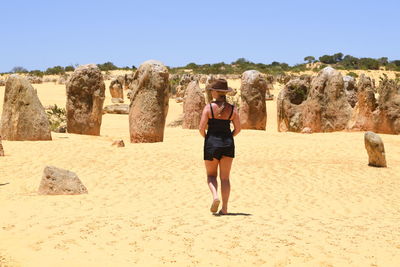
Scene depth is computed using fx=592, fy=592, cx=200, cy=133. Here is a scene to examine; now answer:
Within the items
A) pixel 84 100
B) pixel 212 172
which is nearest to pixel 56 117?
pixel 84 100

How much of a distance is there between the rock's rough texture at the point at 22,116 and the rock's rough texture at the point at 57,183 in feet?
19.0

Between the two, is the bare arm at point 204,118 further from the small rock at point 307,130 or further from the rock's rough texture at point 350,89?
the rock's rough texture at point 350,89

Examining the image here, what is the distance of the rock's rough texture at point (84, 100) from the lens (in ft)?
50.7

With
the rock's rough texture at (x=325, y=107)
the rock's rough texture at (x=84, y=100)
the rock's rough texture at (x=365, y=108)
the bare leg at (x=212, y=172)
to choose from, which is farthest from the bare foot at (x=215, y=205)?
the rock's rough texture at (x=325, y=107)

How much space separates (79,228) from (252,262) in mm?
1786

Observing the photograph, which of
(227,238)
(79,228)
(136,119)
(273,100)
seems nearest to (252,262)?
(227,238)

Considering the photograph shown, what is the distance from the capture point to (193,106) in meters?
18.5

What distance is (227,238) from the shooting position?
17.4ft

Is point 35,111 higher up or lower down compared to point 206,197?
higher up

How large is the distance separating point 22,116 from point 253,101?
305 inches

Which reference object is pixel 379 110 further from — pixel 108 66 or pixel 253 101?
pixel 108 66

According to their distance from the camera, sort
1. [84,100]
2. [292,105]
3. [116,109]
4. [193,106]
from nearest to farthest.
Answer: [84,100] < [193,106] < [292,105] < [116,109]

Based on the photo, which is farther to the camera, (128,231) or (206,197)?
(206,197)

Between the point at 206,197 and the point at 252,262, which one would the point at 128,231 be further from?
the point at 206,197
